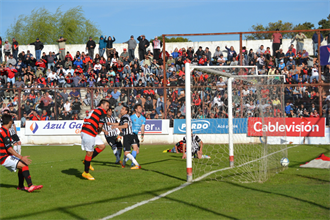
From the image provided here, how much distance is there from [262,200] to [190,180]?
262 centimetres

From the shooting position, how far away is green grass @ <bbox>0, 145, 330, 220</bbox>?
5.91 meters

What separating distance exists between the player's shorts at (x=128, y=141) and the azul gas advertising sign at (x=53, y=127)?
449 inches

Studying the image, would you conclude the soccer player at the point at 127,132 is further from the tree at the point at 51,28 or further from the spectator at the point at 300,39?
the tree at the point at 51,28

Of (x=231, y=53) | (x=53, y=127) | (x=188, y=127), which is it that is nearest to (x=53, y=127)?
(x=53, y=127)

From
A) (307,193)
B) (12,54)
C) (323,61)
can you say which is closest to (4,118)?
(307,193)

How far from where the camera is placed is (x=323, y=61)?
19.7m

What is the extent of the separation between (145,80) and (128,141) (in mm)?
12249

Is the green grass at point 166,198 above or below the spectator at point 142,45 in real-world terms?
below

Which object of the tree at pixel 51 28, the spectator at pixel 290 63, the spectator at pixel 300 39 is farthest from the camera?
the tree at pixel 51 28

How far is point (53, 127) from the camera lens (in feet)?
74.6

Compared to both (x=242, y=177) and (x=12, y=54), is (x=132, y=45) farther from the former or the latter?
(x=242, y=177)

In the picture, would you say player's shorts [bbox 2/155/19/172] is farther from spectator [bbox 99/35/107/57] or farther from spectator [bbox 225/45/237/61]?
spectator [bbox 99/35/107/57]

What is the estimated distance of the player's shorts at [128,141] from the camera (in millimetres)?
11615

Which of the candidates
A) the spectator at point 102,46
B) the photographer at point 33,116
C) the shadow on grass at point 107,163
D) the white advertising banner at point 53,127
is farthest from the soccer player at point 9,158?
the spectator at point 102,46
